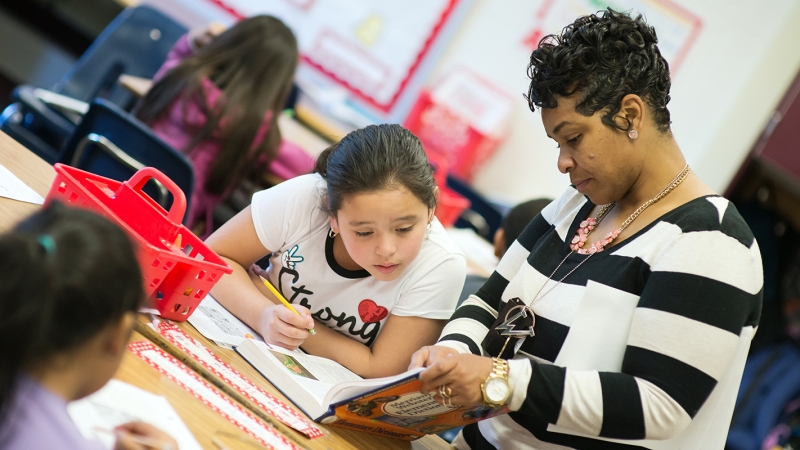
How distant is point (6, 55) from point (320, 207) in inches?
160

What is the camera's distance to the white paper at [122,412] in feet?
2.98

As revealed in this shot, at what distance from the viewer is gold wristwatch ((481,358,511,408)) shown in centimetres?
112

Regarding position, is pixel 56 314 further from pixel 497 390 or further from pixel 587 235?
pixel 587 235

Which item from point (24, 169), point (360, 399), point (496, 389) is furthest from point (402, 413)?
point (24, 169)

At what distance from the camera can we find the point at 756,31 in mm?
4348

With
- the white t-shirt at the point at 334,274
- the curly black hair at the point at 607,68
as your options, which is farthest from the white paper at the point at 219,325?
the curly black hair at the point at 607,68

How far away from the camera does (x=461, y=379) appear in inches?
44.4

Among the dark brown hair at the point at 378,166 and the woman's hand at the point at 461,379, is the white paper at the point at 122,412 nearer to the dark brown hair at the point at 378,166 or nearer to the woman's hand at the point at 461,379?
the woman's hand at the point at 461,379

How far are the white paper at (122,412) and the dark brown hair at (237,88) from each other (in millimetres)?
1626

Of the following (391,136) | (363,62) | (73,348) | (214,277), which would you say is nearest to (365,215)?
(391,136)

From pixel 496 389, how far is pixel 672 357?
0.27 meters

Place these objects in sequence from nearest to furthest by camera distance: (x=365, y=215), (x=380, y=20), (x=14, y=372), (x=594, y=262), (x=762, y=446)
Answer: (x=14, y=372) → (x=594, y=262) → (x=365, y=215) → (x=762, y=446) → (x=380, y=20)

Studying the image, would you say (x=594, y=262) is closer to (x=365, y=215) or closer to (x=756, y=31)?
(x=365, y=215)

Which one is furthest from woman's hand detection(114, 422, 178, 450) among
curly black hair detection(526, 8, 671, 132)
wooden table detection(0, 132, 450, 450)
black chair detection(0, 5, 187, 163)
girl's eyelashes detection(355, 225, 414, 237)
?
black chair detection(0, 5, 187, 163)
